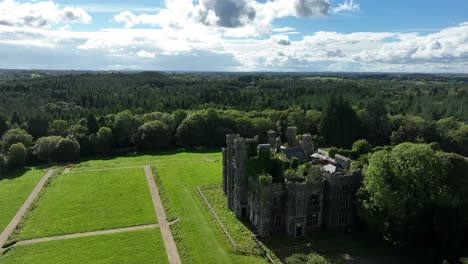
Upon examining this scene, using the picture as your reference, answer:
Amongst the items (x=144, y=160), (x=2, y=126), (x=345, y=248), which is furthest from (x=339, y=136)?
(x=2, y=126)

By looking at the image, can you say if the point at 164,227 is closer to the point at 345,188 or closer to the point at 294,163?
the point at 294,163

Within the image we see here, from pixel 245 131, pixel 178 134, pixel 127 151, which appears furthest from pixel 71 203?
pixel 245 131

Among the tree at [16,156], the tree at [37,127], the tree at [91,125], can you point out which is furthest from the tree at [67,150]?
the tree at [37,127]

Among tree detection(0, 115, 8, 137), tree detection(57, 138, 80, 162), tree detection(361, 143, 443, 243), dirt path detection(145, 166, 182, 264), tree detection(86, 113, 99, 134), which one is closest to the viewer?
tree detection(361, 143, 443, 243)

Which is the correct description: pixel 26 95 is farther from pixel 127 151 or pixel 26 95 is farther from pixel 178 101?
pixel 127 151

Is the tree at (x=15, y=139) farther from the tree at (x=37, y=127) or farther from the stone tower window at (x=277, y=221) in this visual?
the stone tower window at (x=277, y=221)

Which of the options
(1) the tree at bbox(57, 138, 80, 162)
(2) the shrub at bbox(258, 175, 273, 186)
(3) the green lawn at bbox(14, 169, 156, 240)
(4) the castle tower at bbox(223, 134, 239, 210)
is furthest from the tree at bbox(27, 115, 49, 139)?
(2) the shrub at bbox(258, 175, 273, 186)

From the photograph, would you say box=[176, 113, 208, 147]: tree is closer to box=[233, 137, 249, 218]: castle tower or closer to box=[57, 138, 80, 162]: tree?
box=[57, 138, 80, 162]: tree
